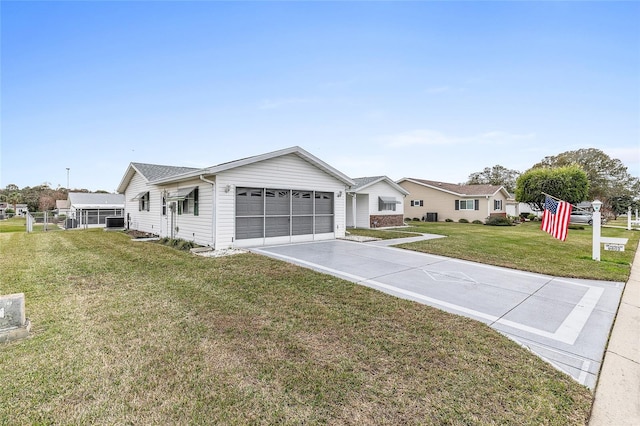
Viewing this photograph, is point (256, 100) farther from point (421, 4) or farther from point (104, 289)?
point (104, 289)

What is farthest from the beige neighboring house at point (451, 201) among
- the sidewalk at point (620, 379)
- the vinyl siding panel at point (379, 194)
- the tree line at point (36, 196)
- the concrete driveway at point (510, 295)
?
the tree line at point (36, 196)

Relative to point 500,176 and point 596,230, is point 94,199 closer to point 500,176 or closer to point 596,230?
point 596,230

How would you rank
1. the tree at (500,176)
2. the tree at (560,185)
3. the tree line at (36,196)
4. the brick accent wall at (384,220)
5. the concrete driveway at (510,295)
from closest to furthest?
the concrete driveway at (510,295), the brick accent wall at (384,220), the tree at (560,185), the tree line at (36,196), the tree at (500,176)

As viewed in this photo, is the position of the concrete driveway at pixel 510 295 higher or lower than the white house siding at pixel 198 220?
lower

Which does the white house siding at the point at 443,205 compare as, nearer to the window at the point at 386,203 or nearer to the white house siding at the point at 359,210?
the window at the point at 386,203

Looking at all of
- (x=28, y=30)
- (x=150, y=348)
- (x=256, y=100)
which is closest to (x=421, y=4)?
(x=256, y=100)

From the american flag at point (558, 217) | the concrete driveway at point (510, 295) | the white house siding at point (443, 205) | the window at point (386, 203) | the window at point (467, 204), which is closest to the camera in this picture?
the concrete driveway at point (510, 295)

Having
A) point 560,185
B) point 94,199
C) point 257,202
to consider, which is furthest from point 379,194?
point 94,199

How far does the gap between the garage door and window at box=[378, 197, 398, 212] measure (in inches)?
307

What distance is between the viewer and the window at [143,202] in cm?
1644

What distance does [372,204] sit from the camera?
65.0ft

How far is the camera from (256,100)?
15.6 m

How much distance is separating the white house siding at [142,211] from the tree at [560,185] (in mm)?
30971

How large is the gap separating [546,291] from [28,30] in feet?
59.5
